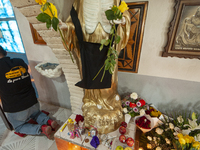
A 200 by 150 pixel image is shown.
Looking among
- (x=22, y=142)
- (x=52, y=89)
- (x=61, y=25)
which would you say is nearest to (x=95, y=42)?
(x=61, y=25)

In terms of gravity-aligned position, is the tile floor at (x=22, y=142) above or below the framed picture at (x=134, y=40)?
below

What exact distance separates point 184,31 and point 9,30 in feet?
10.1

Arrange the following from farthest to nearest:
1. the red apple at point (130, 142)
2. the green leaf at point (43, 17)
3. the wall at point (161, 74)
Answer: the wall at point (161, 74)
the red apple at point (130, 142)
the green leaf at point (43, 17)

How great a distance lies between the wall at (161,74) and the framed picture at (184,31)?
0.23 feet

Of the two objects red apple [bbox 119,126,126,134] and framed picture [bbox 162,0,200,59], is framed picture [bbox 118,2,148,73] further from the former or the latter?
red apple [bbox 119,126,126,134]

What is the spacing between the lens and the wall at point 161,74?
135cm

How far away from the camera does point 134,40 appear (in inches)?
59.9

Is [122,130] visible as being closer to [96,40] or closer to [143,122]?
[143,122]

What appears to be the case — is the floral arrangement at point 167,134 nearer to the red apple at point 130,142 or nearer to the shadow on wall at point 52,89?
the red apple at point 130,142

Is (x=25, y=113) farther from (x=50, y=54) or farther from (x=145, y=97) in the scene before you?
(x=145, y=97)

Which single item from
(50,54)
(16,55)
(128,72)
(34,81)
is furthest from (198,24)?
(16,55)

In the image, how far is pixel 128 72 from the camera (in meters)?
1.75

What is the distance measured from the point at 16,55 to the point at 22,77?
124cm

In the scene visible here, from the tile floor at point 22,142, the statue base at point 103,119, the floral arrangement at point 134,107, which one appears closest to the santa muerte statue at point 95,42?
the statue base at point 103,119
